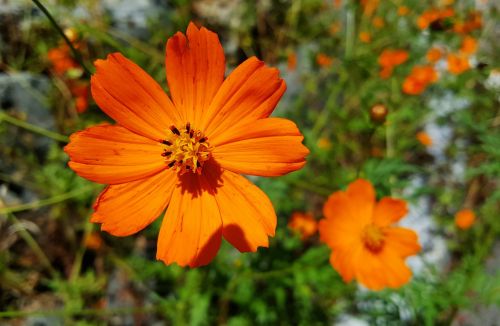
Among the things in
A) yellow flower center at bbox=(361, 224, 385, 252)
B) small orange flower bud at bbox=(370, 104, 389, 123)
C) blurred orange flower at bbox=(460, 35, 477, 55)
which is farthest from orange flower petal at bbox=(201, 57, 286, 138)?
blurred orange flower at bbox=(460, 35, 477, 55)

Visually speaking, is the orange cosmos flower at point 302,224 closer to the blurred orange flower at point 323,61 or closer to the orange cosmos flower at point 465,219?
the orange cosmos flower at point 465,219

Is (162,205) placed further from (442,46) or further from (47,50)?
(442,46)

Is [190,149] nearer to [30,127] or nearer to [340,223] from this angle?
[30,127]

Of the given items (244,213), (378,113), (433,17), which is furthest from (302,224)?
(433,17)

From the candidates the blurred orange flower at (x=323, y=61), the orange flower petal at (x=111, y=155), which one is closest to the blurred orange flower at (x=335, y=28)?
the blurred orange flower at (x=323, y=61)

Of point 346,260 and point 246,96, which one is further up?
point 246,96

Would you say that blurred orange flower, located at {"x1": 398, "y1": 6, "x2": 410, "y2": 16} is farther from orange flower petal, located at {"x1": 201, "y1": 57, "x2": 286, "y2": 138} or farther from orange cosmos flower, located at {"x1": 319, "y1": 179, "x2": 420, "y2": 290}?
orange flower petal, located at {"x1": 201, "y1": 57, "x2": 286, "y2": 138}
